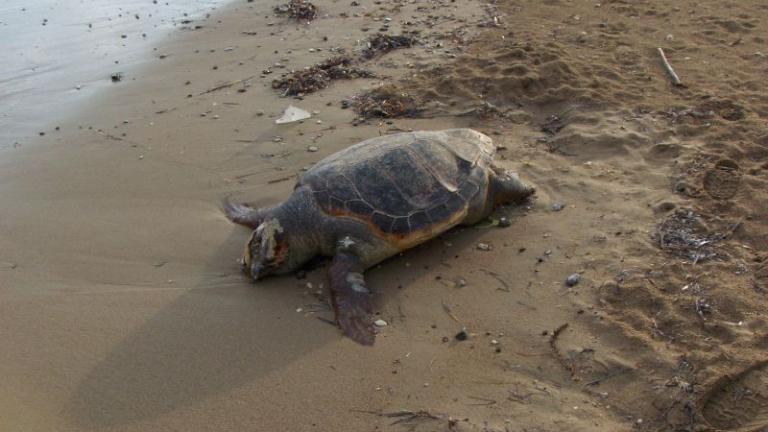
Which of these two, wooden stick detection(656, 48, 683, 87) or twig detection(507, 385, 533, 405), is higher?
twig detection(507, 385, 533, 405)

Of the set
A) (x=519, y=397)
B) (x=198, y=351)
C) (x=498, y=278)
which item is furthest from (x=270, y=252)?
(x=519, y=397)

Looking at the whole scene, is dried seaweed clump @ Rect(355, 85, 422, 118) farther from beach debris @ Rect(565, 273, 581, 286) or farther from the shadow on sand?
beach debris @ Rect(565, 273, 581, 286)

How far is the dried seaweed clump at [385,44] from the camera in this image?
7154 mm

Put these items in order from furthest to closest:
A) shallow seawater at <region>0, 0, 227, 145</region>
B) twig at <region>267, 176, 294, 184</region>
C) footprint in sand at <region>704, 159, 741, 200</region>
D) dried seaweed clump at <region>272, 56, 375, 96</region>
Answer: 1. shallow seawater at <region>0, 0, 227, 145</region>
2. dried seaweed clump at <region>272, 56, 375, 96</region>
3. twig at <region>267, 176, 294, 184</region>
4. footprint in sand at <region>704, 159, 741, 200</region>

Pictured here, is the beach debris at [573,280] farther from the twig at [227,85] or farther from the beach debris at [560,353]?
the twig at [227,85]

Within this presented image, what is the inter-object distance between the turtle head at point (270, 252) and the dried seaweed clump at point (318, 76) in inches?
108

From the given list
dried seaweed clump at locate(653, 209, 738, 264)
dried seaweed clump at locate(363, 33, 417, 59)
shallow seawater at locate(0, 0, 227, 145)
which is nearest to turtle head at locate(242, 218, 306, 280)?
dried seaweed clump at locate(653, 209, 738, 264)

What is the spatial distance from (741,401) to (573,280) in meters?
1.11

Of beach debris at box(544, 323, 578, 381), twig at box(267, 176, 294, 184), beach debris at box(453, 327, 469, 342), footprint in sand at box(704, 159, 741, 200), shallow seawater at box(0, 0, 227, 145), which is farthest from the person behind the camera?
shallow seawater at box(0, 0, 227, 145)

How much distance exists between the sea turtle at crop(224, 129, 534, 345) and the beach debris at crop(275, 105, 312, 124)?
173 centimetres

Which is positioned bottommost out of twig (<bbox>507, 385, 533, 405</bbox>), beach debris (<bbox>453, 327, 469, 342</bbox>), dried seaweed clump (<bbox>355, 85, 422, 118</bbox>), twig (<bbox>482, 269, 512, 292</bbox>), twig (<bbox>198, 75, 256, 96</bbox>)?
twig (<bbox>482, 269, 512, 292</bbox>)

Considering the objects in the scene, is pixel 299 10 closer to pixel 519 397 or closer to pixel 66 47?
pixel 66 47

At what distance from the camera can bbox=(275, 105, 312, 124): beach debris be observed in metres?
5.80

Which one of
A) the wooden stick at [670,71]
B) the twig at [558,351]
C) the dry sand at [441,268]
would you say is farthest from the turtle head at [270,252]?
the wooden stick at [670,71]
